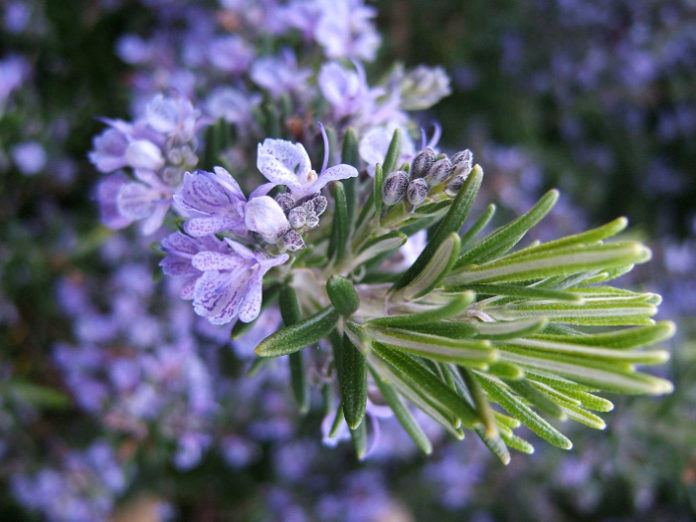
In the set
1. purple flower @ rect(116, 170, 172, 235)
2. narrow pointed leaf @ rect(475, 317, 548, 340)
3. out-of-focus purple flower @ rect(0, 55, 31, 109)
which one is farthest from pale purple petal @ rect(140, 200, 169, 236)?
out-of-focus purple flower @ rect(0, 55, 31, 109)

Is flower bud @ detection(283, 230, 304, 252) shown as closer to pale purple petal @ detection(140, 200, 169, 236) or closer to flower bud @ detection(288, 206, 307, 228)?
flower bud @ detection(288, 206, 307, 228)

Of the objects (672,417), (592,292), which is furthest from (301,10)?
(672,417)

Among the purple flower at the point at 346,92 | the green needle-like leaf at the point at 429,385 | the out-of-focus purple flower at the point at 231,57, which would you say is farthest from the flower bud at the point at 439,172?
the out-of-focus purple flower at the point at 231,57

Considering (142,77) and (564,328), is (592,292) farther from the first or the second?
(142,77)

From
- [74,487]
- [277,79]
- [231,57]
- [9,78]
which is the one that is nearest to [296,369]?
[277,79]

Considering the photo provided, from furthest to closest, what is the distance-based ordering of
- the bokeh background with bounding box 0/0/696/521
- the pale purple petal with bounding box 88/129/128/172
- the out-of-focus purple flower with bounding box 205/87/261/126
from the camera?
the bokeh background with bounding box 0/0/696/521 → the out-of-focus purple flower with bounding box 205/87/261/126 → the pale purple petal with bounding box 88/129/128/172
